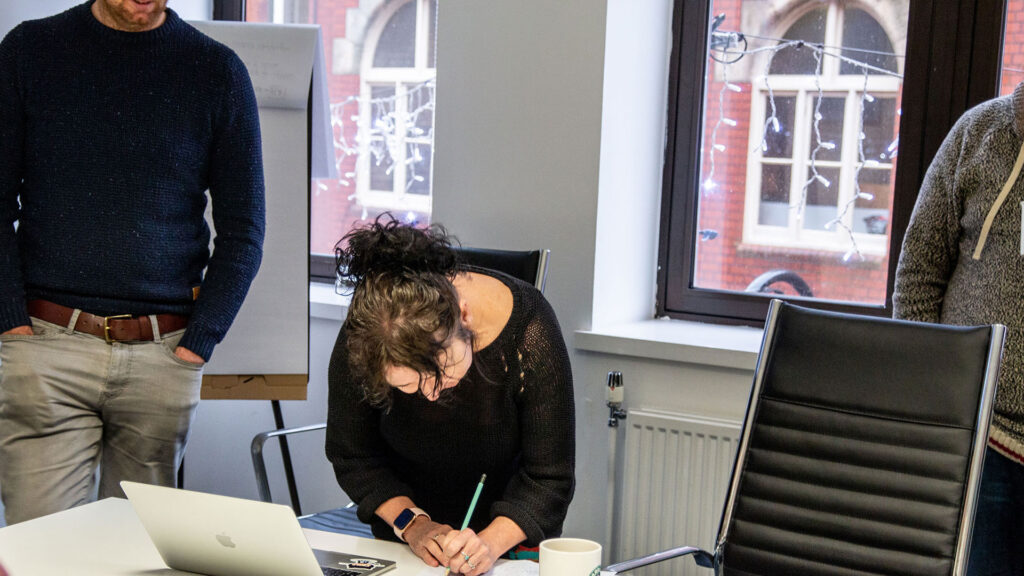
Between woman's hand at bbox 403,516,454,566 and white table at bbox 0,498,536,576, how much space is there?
1cm

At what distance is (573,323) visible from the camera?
8.56ft

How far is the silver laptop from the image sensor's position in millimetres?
1171

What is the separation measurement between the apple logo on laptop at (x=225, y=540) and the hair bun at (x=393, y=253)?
0.40 meters

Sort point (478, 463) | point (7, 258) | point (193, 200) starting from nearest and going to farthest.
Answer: point (478, 463), point (7, 258), point (193, 200)

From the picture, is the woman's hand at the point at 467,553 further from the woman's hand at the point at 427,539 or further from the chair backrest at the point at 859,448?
the chair backrest at the point at 859,448

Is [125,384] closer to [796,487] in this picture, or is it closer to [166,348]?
[166,348]

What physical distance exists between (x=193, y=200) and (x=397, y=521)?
848 millimetres

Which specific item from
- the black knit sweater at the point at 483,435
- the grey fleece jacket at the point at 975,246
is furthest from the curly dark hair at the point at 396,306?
the grey fleece jacket at the point at 975,246

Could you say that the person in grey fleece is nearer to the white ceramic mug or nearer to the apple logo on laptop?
the white ceramic mug

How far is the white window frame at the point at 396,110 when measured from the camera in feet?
10.5

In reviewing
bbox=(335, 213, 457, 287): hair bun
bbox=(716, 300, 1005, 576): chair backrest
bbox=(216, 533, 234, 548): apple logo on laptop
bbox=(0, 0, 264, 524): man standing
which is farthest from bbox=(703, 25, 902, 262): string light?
bbox=(216, 533, 234, 548): apple logo on laptop

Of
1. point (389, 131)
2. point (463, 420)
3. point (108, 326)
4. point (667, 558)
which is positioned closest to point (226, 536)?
point (463, 420)

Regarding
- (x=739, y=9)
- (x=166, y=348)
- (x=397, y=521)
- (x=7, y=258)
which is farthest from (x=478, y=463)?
(x=739, y=9)

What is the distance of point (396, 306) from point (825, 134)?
167 centimetres
